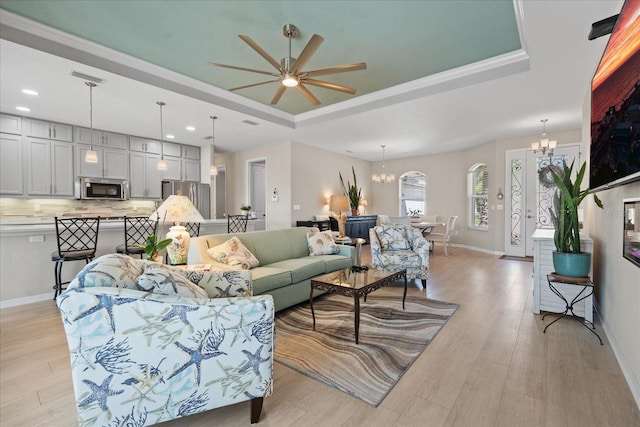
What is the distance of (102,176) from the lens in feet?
19.2

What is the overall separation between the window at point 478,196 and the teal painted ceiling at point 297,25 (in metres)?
4.80

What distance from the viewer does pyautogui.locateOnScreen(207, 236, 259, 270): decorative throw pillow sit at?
3070mm

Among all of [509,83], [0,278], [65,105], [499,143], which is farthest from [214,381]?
[499,143]

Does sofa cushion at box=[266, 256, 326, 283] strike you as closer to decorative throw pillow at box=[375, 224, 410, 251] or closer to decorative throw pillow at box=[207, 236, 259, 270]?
decorative throw pillow at box=[207, 236, 259, 270]

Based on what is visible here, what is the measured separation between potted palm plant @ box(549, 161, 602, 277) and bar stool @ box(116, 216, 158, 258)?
4.87 meters

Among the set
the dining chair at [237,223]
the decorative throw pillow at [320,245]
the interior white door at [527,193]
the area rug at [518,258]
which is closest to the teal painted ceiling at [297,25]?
the decorative throw pillow at [320,245]

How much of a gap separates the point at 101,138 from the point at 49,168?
1.02 meters

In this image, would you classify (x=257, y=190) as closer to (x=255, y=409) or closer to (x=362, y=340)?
(x=362, y=340)

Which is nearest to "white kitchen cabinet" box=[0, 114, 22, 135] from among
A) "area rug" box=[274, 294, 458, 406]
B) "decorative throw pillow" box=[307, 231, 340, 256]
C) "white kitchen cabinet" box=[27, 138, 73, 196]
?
"white kitchen cabinet" box=[27, 138, 73, 196]

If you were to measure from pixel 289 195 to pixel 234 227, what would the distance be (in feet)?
4.93

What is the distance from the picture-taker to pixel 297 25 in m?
2.88

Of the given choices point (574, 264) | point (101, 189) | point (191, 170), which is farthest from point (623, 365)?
point (191, 170)

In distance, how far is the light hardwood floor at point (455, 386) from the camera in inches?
63.4

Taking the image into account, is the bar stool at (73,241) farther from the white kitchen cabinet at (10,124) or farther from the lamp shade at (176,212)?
the white kitchen cabinet at (10,124)
